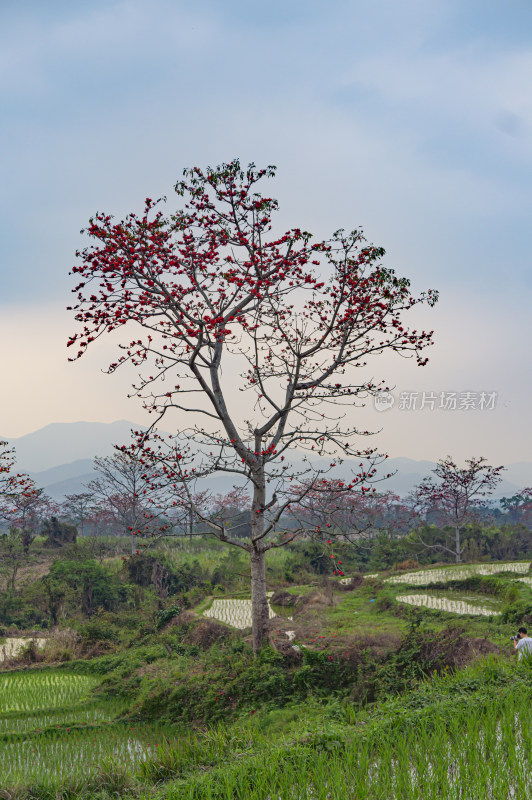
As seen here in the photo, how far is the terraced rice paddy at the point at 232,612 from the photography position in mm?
17969

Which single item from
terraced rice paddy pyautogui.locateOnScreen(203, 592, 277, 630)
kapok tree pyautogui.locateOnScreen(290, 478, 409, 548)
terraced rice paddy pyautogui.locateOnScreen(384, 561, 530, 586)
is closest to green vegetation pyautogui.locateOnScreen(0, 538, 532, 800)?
terraced rice paddy pyautogui.locateOnScreen(384, 561, 530, 586)

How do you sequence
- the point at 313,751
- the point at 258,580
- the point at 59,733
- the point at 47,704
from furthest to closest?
the point at 47,704 → the point at 258,580 → the point at 59,733 → the point at 313,751

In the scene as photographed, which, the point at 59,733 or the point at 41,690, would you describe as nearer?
the point at 59,733

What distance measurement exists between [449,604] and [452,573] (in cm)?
565

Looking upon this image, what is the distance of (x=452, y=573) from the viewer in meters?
23.6

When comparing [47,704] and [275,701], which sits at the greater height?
[275,701]

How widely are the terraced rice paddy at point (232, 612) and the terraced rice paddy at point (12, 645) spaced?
5.19 meters

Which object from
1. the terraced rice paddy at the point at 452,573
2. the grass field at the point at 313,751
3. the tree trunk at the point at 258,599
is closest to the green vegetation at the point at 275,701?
the grass field at the point at 313,751

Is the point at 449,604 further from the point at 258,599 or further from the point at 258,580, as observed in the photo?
the point at 258,580

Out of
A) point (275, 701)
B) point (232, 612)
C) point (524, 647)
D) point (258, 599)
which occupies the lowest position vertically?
point (232, 612)

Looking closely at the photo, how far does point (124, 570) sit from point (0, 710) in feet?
41.5

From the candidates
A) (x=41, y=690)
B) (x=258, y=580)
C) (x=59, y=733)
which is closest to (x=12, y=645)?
(x=41, y=690)

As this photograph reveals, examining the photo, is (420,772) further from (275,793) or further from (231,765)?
(231,765)

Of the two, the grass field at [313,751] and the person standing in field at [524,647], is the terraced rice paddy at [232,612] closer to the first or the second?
the grass field at [313,751]
